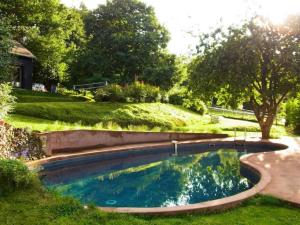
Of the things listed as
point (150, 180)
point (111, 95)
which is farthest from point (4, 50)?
point (150, 180)

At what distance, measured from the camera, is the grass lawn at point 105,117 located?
56.1 ft

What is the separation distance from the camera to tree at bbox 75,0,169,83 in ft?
109

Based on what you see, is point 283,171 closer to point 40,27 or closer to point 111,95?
point 111,95

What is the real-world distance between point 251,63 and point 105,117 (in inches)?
335

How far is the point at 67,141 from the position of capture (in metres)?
14.1

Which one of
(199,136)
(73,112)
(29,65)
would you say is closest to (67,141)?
(73,112)

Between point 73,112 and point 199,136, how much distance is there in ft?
24.0

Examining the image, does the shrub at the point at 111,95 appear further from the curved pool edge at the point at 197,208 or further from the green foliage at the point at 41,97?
the curved pool edge at the point at 197,208

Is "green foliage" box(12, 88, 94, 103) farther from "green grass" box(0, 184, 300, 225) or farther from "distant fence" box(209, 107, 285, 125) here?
"green grass" box(0, 184, 300, 225)

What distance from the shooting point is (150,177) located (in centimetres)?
Result: 1220

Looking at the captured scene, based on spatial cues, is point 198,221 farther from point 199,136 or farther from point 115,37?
point 115,37

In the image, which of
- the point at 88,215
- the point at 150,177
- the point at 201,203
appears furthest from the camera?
the point at 150,177

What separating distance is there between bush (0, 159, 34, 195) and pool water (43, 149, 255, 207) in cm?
222

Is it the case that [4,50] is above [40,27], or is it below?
→ below
